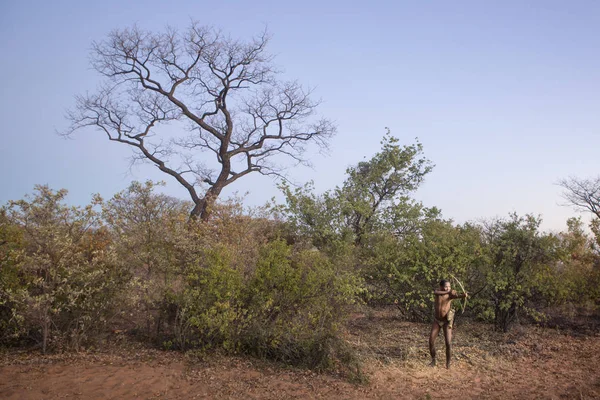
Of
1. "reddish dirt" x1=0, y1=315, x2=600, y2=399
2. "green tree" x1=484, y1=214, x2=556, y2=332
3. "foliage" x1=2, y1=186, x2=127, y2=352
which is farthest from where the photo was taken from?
"green tree" x1=484, y1=214, x2=556, y2=332

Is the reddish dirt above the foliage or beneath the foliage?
beneath

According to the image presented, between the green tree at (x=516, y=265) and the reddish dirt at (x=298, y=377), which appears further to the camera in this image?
the green tree at (x=516, y=265)

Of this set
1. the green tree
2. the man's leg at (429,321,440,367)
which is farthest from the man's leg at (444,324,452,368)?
the green tree

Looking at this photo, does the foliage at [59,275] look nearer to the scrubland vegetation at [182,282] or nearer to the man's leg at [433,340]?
the scrubland vegetation at [182,282]

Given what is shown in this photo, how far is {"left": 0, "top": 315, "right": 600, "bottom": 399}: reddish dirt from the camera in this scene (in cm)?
633

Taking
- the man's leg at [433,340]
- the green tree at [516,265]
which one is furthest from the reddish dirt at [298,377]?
the green tree at [516,265]

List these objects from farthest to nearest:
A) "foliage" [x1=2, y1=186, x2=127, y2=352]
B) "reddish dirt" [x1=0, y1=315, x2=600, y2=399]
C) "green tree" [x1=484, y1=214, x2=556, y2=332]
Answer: "green tree" [x1=484, y1=214, x2=556, y2=332]
"foliage" [x1=2, y1=186, x2=127, y2=352]
"reddish dirt" [x1=0, y1=315, x2=600, y2=399]

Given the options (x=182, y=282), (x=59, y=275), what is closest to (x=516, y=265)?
(x=182, y=282)

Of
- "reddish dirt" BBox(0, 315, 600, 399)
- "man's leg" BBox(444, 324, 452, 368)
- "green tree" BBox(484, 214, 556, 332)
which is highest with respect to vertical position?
"green tree" BBox(484, 214, 556, 332)

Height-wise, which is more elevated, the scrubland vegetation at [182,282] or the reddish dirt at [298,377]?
the scrubland vegetation at [182,282]

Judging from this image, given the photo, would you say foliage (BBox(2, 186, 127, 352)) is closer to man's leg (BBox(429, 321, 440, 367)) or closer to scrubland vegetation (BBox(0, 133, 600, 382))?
scrubland vegetation (BBox(0, 133, 600, 382))

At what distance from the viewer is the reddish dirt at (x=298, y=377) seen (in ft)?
20.8

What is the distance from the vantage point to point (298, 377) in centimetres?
721

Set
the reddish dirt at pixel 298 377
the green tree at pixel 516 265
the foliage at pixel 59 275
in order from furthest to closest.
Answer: the green tree at pixel 516 265 < the foliage at pixel 59 275 < the reddish dirt at pixel 298 377
